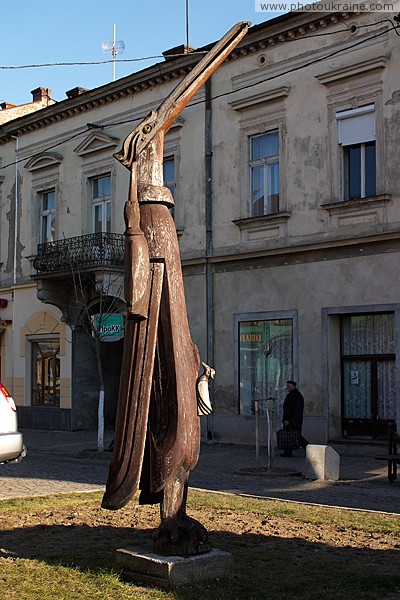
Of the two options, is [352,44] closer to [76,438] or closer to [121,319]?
[121,319]

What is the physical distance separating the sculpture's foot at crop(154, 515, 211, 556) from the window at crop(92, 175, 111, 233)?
1769 centimetres

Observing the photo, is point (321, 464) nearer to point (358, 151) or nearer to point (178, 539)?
point (178, 539)

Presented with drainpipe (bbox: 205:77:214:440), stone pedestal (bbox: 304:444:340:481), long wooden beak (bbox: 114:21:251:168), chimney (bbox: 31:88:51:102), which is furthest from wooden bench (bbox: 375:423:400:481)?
chimney (bbox: 31:88:51:102)

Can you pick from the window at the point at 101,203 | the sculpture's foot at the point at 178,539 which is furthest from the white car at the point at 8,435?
the window at the point at 101,203

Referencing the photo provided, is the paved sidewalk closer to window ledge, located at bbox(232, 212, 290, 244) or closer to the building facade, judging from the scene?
the building facade

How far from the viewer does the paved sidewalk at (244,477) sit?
432 inches

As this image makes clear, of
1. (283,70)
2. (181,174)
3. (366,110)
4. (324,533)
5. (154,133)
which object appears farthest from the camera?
(181,174)

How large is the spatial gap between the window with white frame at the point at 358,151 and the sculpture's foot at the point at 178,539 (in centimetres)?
1216

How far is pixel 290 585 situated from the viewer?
5961 mm

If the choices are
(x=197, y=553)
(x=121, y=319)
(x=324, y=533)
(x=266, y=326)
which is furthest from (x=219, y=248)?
(x=197, y=553)

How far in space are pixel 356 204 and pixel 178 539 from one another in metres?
12.2

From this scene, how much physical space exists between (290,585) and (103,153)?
1905cm

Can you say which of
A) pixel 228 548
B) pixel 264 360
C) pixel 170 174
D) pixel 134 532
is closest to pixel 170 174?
pixel 170 174

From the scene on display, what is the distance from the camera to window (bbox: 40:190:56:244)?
2555 cm
